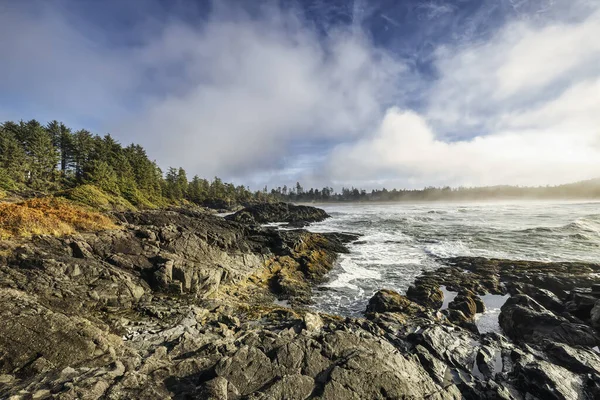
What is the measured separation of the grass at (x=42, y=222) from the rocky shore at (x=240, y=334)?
65.7 inches

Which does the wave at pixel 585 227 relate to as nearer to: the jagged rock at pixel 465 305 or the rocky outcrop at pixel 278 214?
the jagged rock at pixel 465 305

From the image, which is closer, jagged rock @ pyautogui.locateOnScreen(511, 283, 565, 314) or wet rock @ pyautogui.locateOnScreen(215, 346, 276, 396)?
wet rock @ pyautogui.locateOnScreen(215, 346, 276, 396)

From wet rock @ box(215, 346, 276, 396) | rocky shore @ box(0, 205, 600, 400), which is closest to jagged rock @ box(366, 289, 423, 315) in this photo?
rocky shore @ box(0, 205, 600, 400)

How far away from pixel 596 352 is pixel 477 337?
4426 millimetres

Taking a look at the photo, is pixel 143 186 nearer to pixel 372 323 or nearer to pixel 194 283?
pixel 194 283

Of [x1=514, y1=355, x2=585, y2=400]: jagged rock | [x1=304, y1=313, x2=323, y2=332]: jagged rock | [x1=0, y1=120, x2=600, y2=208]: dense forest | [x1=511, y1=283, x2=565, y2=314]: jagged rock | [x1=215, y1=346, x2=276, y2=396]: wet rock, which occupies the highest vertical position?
[x1=0, y1=120, x2=600, y2=208]: dense forest

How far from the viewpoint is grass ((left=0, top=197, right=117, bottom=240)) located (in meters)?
14.6

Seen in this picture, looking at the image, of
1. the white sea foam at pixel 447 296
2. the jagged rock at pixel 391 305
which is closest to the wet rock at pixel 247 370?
the jagged rock at pixel 391 305

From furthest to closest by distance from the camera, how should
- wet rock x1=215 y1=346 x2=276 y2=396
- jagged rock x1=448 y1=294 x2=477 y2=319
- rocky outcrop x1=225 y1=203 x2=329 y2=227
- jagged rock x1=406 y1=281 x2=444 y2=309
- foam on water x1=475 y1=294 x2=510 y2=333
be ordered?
rocky outcrop x1=225 y1=203 x2=329 y2=227 → jagged rock x1=406 y1=281 x2=444 y2=309 → jagged rock x1=448 y1=294 x2=477 y2=319 → foam on water x1=475 y1=294 x2=510 y2=333 → wet rock x1=215 y1=346 x2=276 y2=396

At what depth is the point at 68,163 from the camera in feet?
197

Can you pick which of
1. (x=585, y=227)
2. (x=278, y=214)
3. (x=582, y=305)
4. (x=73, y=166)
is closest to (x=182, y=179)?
(x=73, y=166)

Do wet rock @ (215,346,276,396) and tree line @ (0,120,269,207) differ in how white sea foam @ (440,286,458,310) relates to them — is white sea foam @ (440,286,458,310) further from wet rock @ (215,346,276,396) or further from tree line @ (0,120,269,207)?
tree line @ (0,120,269,207)

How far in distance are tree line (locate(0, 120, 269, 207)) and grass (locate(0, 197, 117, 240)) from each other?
31.2m

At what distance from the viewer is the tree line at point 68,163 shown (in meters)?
45.0
